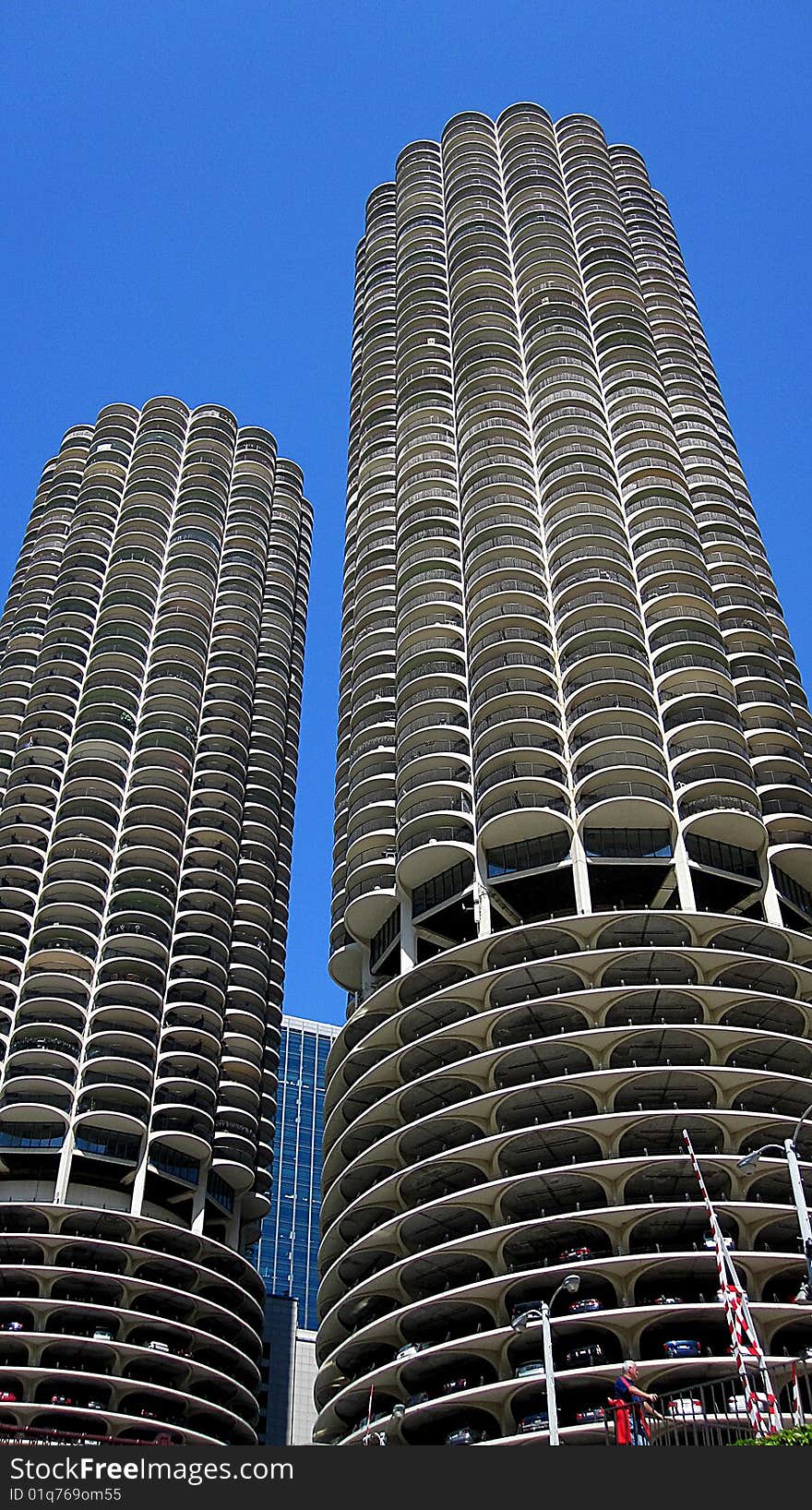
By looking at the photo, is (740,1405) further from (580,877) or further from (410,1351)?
(580,877)

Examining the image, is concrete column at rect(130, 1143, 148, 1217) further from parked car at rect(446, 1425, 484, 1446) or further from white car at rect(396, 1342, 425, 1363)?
parked car at rect(446, 1425, 484, 1446)

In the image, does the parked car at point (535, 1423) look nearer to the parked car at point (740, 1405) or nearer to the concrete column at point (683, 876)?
the concrete column at point (683, 876)

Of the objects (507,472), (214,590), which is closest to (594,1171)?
(507,472)

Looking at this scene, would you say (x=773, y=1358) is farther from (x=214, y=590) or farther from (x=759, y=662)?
(x=214, y=590)

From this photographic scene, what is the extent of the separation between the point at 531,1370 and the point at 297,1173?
350 ft

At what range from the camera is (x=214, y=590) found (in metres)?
115

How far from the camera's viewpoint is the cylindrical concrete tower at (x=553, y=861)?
5578 cm

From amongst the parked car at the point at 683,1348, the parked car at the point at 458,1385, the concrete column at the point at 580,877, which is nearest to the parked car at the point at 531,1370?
the parked car at the point at 458,1385

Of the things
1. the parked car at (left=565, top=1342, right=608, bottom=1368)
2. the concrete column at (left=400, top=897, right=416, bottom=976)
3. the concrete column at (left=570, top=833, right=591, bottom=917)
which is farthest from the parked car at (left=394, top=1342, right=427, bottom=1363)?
the concrete column at (left=570, top=833, right=591, bottom=917)

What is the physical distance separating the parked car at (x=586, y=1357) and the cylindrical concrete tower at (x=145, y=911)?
96.6 ft

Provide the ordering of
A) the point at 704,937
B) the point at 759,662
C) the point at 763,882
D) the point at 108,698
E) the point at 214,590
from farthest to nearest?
the point at 214,590 → the point at 108,698 → the point at 759,662 → the point at 763,882 → the point at 704,937

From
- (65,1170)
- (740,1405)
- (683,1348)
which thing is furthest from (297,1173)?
(740,1405)

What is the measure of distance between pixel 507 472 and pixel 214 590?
37.5m

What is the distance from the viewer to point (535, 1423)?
50594mm
